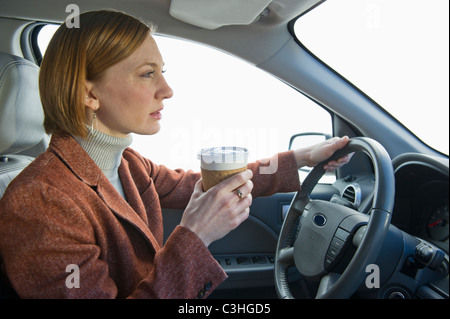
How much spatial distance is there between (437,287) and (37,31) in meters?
2.09

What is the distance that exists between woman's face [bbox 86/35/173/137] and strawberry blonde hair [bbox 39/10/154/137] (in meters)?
0.03

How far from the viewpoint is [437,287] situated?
1043 mm

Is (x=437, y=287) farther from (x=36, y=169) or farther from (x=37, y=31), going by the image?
(x=37, y=31)

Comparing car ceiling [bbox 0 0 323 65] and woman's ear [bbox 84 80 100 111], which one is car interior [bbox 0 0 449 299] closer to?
car ceiling [bbox 0 0 323 65]

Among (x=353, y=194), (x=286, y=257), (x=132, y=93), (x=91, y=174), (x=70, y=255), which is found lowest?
(x=286, y=257)

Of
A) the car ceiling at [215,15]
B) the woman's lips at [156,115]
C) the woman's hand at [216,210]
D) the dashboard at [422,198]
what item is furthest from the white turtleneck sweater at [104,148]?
the dashboard at [422,198]

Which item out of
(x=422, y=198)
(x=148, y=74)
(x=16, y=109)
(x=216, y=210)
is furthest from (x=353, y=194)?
(x=16, y=109)

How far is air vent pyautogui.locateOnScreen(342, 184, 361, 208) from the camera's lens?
1648mm

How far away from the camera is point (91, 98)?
42.0 inches

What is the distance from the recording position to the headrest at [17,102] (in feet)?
4.10

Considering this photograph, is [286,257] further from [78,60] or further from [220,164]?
[78,60]

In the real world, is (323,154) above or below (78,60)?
below

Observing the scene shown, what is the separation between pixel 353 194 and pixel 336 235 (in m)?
0.63
